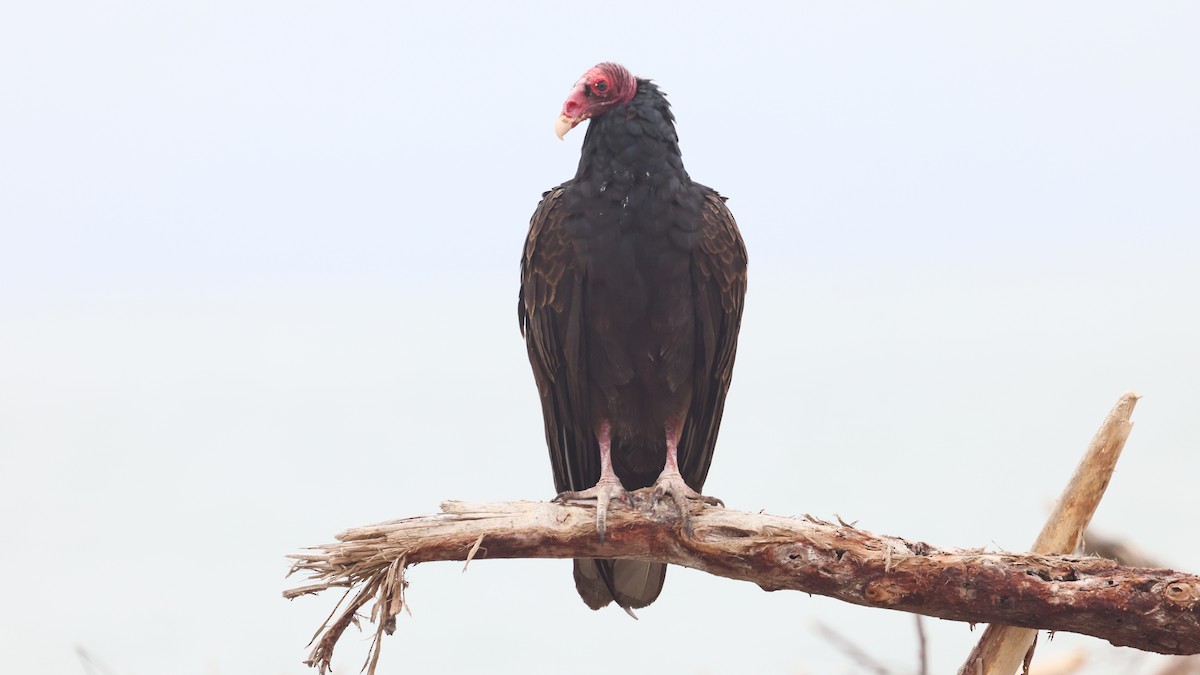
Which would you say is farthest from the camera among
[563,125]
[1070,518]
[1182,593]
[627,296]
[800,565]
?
[563,125]

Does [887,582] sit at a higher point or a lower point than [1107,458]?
lower

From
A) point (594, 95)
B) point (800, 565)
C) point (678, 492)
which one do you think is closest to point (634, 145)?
point (594, 95)

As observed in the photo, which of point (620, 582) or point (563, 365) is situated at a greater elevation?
point (563, 365)

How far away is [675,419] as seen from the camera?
4.46 meters

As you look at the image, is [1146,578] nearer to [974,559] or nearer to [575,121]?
[974,559]

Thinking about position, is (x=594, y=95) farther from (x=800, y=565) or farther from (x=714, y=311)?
(x=800, y=565)

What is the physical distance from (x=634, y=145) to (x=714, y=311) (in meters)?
0.69

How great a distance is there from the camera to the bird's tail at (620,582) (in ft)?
14.8

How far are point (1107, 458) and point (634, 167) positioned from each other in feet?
6.20

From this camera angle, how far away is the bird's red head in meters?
4.35

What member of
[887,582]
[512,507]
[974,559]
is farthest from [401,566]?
[974,559]

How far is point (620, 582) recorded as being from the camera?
14.9 feet

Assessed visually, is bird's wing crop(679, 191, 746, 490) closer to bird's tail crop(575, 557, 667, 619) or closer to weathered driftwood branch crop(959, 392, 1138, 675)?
bird's tail crop(575, 557, 667, 619)

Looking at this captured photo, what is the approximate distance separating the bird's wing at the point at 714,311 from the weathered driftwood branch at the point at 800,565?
0.64 metres
